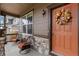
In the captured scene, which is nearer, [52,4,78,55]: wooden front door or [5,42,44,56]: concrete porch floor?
[52,4,78,55]: wooden front door

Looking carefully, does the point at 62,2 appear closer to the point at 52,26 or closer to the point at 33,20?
the point at 52,26

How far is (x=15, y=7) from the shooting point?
1.98 metres

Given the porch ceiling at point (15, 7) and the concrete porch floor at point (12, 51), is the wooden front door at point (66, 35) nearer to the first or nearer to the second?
the concrete porch floor at point (12, 51)

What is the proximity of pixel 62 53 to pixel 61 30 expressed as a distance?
1.22 ft

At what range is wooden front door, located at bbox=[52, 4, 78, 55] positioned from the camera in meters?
1.80

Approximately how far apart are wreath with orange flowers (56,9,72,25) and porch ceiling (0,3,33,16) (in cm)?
48

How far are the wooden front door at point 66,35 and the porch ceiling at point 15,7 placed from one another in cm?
47

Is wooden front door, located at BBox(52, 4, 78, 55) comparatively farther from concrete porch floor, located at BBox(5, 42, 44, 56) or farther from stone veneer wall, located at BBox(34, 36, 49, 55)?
concrete porch floor, located at BBox(5, 42, 44, 56)

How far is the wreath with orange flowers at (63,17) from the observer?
1.85 meters

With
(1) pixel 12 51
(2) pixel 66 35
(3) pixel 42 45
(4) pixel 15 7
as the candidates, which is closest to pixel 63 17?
(2) pixel 66 35

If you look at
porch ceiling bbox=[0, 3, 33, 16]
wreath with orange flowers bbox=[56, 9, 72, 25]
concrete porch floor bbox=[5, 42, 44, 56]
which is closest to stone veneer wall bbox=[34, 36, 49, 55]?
concrete porch floor bbox=[5, 42, 44, 56]

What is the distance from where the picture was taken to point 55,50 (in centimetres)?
203

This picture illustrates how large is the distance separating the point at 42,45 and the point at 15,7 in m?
0.77

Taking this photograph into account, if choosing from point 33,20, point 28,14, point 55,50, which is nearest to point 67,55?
point 55,50
